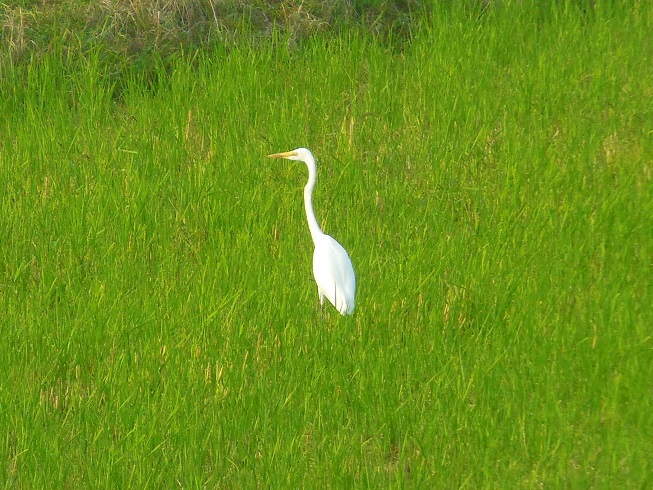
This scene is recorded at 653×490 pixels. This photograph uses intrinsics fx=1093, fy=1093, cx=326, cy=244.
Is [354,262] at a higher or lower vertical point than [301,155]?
lower

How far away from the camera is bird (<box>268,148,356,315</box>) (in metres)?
4.23

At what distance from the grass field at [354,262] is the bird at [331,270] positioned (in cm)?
8

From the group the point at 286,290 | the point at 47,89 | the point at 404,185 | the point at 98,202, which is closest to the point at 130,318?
the point at 286,290

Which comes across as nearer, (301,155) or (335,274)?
(335,274)

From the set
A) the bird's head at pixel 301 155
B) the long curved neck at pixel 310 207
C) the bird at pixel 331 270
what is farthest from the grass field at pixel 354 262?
the bird's head at pixel 301 155

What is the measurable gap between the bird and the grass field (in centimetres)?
8

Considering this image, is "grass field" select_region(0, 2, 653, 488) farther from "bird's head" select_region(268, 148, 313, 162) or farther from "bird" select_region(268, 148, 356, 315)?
"bird's head" select_region(268, 148, 313, 162)

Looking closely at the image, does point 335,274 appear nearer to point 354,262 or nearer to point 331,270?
point 331,270

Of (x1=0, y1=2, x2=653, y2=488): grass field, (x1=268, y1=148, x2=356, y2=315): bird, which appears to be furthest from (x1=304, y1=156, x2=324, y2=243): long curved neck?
(x1=0, y1=2, x2=653, y2=488): grass field

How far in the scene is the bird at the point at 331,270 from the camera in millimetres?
4230

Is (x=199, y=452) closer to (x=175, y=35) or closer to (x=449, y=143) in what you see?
(x=449, y=143)

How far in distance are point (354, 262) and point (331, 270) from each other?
1.59ft

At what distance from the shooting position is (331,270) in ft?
14.0

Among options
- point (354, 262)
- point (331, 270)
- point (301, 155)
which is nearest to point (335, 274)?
point (331, 270)
